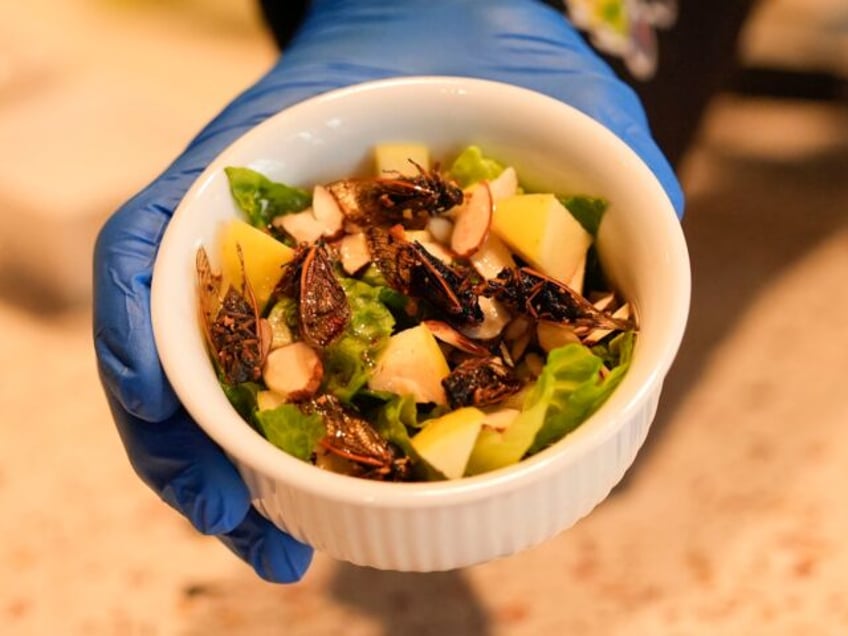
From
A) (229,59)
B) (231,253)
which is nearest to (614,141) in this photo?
(231,253)

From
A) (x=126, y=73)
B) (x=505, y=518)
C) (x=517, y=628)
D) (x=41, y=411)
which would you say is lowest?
(x=517, y=628)

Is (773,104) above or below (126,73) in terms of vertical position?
below

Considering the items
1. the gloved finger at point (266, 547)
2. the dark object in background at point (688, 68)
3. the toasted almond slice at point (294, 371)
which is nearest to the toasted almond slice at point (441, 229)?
the toasted almond slice at point (294, 371)

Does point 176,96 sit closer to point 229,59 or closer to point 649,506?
point 229,59

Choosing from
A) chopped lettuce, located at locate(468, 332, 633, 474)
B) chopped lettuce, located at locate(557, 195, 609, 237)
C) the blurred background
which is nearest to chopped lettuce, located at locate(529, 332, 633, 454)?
chopped lettuce, located at locate(468, 332, 633, 474)

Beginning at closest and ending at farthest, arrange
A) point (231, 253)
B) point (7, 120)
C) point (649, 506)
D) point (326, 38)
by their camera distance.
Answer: point (231, 253) → point (326, 38) → point (649, 506) → point (7, 120)

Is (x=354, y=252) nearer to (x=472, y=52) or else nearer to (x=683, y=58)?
(x=472, y=52)

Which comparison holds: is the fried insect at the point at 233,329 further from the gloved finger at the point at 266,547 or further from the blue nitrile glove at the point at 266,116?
the gloved finger at the point at 266,547
